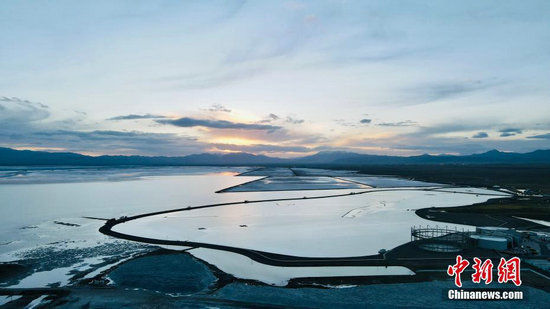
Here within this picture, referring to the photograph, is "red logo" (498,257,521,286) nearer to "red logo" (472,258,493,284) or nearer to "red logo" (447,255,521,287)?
"red logo" (447,255,521,287)

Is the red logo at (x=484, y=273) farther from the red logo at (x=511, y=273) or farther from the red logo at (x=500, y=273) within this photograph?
the red logo at (x=511, y=273)

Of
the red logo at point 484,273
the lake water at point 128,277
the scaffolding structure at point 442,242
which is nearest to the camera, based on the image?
the lake water at point 128,277

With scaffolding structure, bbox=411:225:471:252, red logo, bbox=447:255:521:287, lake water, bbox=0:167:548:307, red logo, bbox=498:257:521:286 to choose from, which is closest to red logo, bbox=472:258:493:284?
red logo, bbox=447:255:521:287

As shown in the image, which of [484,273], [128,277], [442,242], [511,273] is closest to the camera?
[511,273]

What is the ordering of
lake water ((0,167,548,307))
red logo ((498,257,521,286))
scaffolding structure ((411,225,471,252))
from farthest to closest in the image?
1. scaffolding structure ((411,225,471,252))
2. red logo ((498,257,521,286))
3. lake water ((0,167,548,307))

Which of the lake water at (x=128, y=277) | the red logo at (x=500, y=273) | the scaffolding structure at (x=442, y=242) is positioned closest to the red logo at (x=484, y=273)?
the red logo at (x=500, y=273)

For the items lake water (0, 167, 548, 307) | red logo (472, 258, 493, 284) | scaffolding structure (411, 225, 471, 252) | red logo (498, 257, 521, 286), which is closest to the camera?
lake water (0, 167, 548, 307)

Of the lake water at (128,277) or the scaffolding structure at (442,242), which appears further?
the scaffolding structure at (442,242)

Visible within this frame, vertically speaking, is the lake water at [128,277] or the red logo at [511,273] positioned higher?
the red logo at [511,273]

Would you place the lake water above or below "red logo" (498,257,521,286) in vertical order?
below

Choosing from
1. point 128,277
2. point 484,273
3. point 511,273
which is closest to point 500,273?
point 511,273

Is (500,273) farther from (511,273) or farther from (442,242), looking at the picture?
(442,242)

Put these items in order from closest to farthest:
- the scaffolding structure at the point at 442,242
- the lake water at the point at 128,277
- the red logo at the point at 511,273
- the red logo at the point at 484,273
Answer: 1. the lake water at the point at 128,277
2. the red logo at the point at 511,273
3. the red logo at the point at 484,273
4. the scaffolding structure at the point at 442,242
